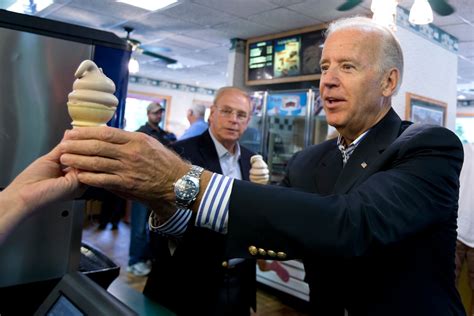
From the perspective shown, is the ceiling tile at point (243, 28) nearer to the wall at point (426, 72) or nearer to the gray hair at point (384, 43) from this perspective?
the wall at point (426, 72)

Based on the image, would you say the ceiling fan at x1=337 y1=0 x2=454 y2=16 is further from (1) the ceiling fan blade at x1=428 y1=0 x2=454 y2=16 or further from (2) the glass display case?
(2) the glass display case

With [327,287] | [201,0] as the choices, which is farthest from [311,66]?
[327,287]

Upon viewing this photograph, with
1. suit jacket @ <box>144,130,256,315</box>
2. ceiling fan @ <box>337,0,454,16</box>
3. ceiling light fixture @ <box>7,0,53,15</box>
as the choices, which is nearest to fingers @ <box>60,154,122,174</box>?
suit jacket @ <box>144,130,256,315</box>

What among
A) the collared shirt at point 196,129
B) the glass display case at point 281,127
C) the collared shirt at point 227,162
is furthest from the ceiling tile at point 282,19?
the collared shirt at point 227,162

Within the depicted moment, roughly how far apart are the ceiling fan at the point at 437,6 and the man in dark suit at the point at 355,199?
294 centimetres

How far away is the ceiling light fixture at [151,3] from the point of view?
164 inches

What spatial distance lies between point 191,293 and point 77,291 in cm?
101

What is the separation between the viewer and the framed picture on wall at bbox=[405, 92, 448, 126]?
412 cm

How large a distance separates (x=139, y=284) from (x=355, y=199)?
11.7 feet

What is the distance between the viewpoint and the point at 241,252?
729mm

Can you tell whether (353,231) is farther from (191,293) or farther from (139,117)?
(139,117)

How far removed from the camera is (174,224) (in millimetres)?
1060

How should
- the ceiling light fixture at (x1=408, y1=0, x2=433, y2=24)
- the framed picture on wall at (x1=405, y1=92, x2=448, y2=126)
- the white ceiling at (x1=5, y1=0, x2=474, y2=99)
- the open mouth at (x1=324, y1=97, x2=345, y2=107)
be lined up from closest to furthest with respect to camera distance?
1. the open mouth at (x1=324, y1=97, x2=345, y2=107)
2. the ceiling light fixture at (x1=408, y1=0, x2=433, y2=24)
3. the white ceiling at (x1=5, y1=0, x2=474, y2=99)
4. the framed picture on wall at (x1=405, y1=92, x2=448, y2=126)

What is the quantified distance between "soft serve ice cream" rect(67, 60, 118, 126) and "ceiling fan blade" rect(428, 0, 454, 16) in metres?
3.67
